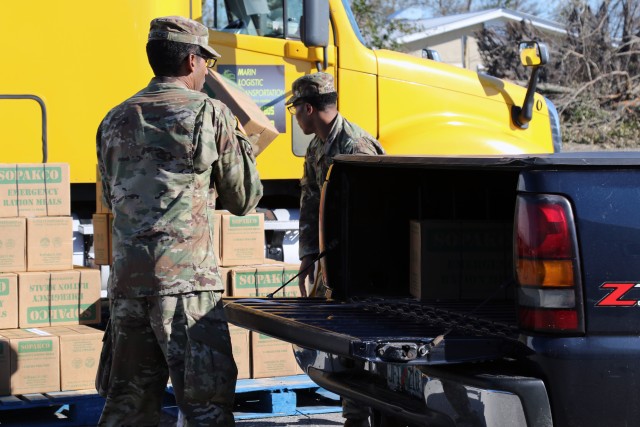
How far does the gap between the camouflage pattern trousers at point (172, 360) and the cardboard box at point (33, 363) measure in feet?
5.69

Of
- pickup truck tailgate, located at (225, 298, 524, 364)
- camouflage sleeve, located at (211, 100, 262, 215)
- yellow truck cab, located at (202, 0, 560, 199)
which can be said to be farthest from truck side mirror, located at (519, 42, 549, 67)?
camouflage sleeve, located at (211, 100, 262, 215)

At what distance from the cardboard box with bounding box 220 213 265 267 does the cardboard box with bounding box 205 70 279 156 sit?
50 centimetres

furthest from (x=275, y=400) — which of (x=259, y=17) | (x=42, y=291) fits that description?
(x=259, y=17)

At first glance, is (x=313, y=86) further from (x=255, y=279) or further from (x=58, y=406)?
(x=58, y=406)

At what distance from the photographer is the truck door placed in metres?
7.57

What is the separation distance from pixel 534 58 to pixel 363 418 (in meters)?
3.89

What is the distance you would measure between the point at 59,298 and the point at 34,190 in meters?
0.63

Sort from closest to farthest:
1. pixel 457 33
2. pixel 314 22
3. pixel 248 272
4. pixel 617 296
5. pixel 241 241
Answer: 1. pixel 617 296
2. pixel 248 272
3. pixel 241 241
4. pixel 314 22
5. pixel 457 33

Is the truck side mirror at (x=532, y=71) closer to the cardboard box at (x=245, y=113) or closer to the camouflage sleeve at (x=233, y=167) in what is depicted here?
the cardboard box at (x=245, y=113)

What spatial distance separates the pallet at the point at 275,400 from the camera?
20.0ft

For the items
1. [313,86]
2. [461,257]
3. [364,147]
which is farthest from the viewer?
[313,86]

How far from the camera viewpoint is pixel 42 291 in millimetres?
6090

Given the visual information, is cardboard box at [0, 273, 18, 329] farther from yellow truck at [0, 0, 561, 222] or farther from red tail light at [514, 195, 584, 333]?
red tail light at [514, 195, 584, 333]

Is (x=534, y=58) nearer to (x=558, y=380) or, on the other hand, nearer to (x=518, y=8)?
(x=558, y=380)
